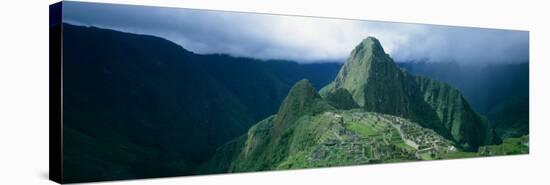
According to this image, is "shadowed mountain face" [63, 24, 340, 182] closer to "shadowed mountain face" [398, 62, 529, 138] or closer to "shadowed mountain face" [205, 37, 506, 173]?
"shadowed mountain face" [205, 37, 506, 173]

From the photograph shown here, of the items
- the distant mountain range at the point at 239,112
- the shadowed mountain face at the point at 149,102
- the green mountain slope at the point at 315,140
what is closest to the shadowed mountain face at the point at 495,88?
the distant mountain range at the point at 239,112

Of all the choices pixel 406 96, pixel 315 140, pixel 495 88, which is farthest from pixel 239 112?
pixel 495 88

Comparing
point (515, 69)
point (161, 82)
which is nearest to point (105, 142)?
point (161, 82)

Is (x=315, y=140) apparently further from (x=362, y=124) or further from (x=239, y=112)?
(x=239, y=112)

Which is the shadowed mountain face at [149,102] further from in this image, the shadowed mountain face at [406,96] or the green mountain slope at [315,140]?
the shadowed mountain face at [406,96]

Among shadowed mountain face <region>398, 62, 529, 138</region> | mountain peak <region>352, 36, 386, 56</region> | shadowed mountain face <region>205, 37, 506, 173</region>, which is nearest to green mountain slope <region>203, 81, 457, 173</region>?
shadowed mountain face <region>205, 37, 506, 173</region>

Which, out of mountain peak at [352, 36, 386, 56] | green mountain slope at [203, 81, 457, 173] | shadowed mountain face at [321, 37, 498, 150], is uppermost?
mountain peak at [352, 36, 386, 56]
